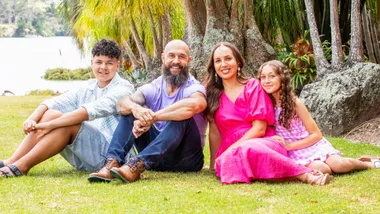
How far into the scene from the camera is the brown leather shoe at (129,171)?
530 centimetres

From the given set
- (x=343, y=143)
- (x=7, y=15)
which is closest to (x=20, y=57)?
(x=7, y=15)

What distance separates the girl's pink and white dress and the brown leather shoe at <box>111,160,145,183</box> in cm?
131

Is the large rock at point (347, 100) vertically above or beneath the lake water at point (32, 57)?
beneath

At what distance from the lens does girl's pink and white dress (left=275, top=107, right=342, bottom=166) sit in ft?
18.2

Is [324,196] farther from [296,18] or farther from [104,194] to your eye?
[296,18]

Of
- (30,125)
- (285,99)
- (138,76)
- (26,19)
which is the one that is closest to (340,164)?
(285,99)

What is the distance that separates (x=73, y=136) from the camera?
18.9 feet

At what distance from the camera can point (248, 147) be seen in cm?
526

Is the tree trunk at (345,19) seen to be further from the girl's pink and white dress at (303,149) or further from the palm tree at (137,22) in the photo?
the girl's pink and white dress at (303,149)

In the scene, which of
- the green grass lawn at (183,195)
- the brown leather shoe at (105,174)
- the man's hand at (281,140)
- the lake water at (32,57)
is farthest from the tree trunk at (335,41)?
the lake water at (32,57)

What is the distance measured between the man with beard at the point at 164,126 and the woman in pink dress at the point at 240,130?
0.58 ft

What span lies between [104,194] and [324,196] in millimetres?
1733

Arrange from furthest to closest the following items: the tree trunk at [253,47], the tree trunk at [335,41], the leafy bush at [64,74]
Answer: the leafy bush at [64,74]
the tree trunk at [253,47]
the tree trunk at [335,41]

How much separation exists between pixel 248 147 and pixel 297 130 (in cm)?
64
